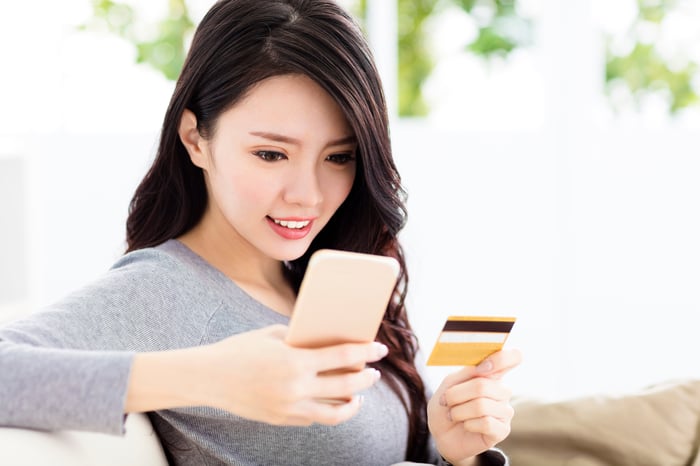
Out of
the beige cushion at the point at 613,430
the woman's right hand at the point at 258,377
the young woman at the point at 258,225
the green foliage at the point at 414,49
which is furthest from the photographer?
the green foliage at the point at 414,49

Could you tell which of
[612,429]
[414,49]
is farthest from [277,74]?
[414,49]

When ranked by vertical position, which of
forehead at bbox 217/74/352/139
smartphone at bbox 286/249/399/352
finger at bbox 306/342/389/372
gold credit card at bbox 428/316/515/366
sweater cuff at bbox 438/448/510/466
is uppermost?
forehead at bbox 217/74/352/139

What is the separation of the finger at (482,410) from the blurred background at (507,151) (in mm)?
2841

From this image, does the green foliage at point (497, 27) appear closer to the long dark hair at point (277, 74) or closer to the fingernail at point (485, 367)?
the long dark hair at point (277, 74)

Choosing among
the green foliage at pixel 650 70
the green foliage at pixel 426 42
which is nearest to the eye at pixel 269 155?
the green foliage at pixel 426 42

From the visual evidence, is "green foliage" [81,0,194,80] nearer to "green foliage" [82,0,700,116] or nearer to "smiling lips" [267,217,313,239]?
"green foliage" [82,0,700,116]

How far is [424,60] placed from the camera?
463 centimetres

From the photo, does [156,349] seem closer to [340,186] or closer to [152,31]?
[340,186]

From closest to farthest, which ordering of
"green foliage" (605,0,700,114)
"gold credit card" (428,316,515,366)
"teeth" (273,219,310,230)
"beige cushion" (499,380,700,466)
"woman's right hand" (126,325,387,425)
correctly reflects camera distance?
"woman's right hand" (126,325,387,425), "gold credit card" (428,316,515,366), "teeth" (273,219,310,230), "beige cushion" (499,380,700,466), "green foliage" (605,0,700,114)

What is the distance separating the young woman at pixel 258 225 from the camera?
4.50 ft

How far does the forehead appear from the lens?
1414mm

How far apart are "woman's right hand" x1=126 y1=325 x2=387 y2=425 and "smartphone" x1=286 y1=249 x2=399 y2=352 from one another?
0.02 meters

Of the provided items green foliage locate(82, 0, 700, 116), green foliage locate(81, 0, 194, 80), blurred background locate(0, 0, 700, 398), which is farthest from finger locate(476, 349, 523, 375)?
green foliage locate(81, 0, 194, 80)

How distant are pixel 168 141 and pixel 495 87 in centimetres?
330
